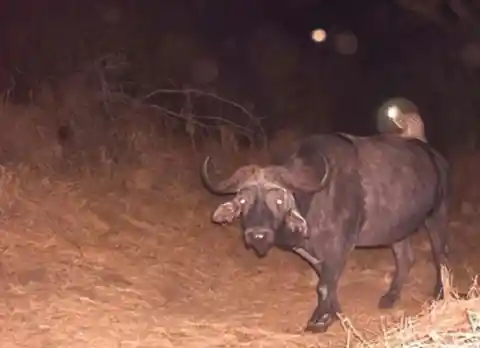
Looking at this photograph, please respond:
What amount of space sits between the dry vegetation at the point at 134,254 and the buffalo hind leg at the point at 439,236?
0.19m

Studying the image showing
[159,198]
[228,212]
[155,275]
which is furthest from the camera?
[159,198]

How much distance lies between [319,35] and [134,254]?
19.4ft

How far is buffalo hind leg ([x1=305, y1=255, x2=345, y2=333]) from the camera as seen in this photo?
704 centimetres

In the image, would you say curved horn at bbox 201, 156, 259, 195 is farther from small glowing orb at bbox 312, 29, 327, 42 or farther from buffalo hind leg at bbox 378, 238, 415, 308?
small glowing orb at bbox 312, 29, 327, 42

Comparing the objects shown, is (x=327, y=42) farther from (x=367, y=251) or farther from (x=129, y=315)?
(x=129, y=315)

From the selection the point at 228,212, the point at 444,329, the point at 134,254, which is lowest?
the point at 134,254

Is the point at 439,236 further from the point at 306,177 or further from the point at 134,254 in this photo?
the point at 134,254

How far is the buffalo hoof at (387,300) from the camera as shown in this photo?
7824 millimetres

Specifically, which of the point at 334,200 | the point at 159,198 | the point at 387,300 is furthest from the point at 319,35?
the point at 334,200

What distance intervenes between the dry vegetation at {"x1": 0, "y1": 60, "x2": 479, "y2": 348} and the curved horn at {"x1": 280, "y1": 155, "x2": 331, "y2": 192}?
0.93m

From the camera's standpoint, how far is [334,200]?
7.07 m

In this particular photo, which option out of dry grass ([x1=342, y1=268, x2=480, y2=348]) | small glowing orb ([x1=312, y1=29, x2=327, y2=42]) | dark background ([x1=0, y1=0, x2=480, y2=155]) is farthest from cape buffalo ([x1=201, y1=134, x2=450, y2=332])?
small glowing orb ([x1=312, y1=29, x2=327, y2=42])

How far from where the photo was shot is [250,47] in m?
13.5

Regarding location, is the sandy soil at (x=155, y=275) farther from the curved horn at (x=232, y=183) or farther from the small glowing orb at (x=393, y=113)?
the small glowing orb at (x=393, y=113)
